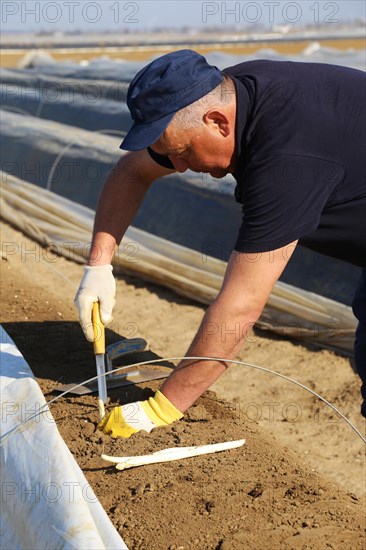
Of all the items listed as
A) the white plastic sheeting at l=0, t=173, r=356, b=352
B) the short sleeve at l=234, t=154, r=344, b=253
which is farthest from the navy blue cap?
the white plastic sheeting at l=0, t=173, r=356, b=352

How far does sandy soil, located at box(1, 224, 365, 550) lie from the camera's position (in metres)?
2.43

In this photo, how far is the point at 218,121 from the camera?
7.98ft

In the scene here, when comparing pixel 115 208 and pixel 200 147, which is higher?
pixel 200 147

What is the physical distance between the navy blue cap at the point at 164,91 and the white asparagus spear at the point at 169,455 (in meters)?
1.12

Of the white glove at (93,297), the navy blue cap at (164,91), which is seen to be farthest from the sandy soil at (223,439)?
the navy blue cap at (164,91)

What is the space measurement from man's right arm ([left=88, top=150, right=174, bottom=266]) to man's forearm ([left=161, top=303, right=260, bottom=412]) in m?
0.80

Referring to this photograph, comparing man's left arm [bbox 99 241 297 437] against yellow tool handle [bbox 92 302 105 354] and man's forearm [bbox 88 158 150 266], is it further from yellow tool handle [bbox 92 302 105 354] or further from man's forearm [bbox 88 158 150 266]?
man's forearm [bbox 88 158 150 266]

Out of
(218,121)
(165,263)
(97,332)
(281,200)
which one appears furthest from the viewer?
(165,263)

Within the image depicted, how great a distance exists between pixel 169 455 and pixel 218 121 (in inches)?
48.6

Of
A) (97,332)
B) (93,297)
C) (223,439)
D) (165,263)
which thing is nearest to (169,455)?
(223,439)

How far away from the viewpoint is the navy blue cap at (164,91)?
7.84ft

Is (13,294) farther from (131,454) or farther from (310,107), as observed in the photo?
(310,107)

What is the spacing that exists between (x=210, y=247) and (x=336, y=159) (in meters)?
3.49

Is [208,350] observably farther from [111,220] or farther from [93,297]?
[111,220]
